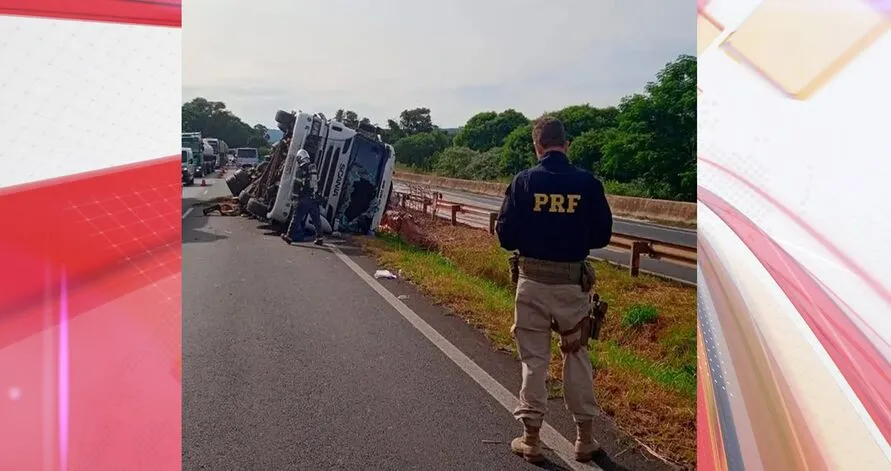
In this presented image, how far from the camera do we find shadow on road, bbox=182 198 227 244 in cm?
1435

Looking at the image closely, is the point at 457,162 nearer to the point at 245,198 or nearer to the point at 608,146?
the point at 608,146

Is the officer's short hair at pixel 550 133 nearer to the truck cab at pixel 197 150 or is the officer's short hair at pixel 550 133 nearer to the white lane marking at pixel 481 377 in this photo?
the white lane marking at pixel 481 377

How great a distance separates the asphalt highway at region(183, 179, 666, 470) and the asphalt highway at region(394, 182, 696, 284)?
446 centimetres

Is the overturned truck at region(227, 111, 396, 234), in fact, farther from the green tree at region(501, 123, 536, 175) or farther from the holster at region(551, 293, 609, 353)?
the holster at region(551, 293, 609, 353)

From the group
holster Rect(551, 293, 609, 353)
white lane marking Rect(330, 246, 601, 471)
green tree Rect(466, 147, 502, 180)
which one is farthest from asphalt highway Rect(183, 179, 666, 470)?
green tree Rect(466, 147, 502, 180)

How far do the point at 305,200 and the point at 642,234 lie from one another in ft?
33.3

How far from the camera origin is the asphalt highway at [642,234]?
11.0 m

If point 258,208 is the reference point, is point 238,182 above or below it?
above

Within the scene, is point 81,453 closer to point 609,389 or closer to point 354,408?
point 354,408

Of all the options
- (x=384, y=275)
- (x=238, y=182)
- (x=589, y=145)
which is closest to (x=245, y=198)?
(x=238, y=182)

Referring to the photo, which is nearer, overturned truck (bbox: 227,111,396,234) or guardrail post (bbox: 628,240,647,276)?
guardrail post (bbox: 628,240,647,276)

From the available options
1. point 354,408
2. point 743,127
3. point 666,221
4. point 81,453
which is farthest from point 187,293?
point 666,221

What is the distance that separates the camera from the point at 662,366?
253 inches

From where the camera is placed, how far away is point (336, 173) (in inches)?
591
